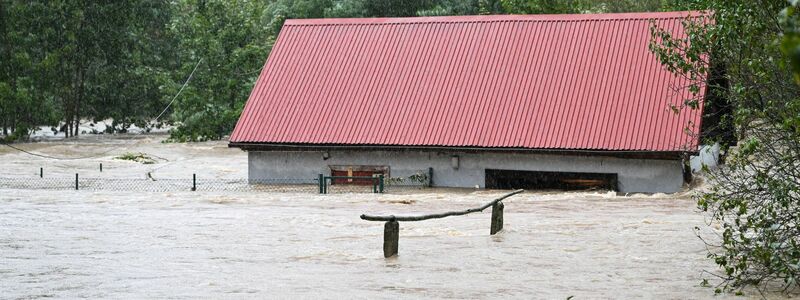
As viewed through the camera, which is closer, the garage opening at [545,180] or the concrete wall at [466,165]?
the concrete wall at [466,165]

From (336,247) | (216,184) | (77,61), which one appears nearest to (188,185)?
(216,184)

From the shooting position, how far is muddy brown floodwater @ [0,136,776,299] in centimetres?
1423

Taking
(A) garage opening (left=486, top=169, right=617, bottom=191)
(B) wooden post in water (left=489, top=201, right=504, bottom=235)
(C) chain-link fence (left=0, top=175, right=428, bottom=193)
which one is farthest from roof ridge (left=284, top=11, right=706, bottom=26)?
(B) wooden post in water (left=489, top=201, right=504, bottom=235)

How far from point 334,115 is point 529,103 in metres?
5.90

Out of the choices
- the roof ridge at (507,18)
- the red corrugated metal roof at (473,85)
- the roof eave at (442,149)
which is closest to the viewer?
the roof eave at (442,149)

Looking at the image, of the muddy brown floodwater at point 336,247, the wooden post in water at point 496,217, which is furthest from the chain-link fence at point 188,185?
the wooden post in water at point 496,217

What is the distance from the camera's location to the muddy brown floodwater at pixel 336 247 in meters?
14.2

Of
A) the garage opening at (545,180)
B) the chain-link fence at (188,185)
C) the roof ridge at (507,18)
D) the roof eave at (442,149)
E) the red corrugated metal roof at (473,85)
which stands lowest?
the chain-link fence at (188,185)

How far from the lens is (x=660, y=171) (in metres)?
Result: 30.0

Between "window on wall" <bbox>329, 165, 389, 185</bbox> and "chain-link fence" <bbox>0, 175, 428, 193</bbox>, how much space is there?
22cm

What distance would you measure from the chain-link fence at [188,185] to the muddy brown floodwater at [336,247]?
3.93ft

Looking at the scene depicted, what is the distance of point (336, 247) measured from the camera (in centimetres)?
1919

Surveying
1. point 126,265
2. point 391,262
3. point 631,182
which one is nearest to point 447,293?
point 391,262

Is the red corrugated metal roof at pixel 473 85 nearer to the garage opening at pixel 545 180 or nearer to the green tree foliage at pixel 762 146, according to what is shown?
the garage opening at pixel 545 180
